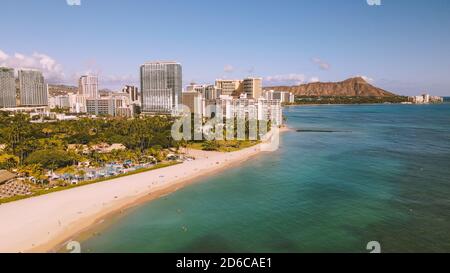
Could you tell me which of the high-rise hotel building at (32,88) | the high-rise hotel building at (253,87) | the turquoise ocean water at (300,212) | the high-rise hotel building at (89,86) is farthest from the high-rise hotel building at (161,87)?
the turquoise ocean water at (300,212)

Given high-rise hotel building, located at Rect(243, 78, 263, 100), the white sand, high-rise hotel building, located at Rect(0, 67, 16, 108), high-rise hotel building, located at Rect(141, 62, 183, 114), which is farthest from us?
high-rise hotel building, located at Rect(243, 78, 263, 100)

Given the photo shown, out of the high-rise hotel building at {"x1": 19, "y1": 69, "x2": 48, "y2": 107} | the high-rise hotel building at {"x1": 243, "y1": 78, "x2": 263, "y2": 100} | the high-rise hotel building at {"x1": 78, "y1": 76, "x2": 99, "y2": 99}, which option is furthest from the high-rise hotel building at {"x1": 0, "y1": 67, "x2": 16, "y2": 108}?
the high-rise hotel building at {"x1": 243, "y1": 78, "x2": 263, "y2": 100}

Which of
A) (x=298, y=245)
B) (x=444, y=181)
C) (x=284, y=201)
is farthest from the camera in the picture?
(x=444, y=181)

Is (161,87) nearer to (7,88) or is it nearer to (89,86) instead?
(89,86)

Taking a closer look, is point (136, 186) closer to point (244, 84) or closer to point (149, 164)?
point (149, 164)

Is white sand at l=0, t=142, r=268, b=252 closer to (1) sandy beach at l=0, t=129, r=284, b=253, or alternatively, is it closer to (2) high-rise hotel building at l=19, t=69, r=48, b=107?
(1) sandy beach at l=0, t=129, r=284, b=253

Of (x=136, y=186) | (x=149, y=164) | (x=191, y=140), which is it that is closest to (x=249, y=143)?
(x=191, y=140)

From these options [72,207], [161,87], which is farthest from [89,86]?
[72,207]
